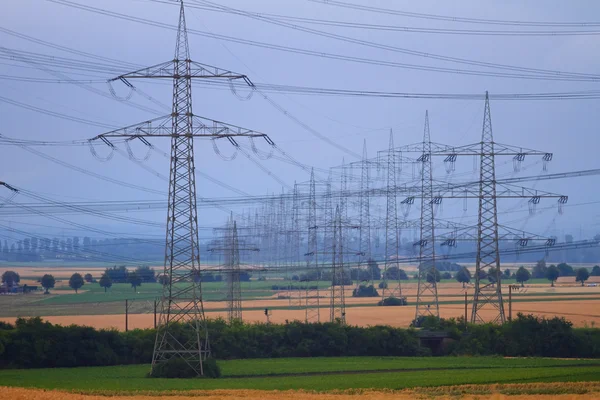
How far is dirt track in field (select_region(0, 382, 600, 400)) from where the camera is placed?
31.2m

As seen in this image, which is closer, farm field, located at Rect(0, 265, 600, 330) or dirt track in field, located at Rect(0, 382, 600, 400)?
dirt track in field, located at Rect(0, 382, 600, 400)

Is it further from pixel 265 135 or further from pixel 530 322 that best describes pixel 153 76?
pixel 530 322

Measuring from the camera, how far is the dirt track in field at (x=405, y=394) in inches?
1229

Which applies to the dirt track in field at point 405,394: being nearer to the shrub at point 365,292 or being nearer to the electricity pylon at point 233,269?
the electricity pylon at point 233,269

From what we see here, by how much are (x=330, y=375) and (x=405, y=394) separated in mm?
Answer: 9736

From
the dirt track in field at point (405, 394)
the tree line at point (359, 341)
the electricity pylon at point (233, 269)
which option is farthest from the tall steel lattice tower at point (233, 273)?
the dirt track in field at point (405, 394)

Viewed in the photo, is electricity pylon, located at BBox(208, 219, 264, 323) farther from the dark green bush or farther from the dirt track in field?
the dirt track in field

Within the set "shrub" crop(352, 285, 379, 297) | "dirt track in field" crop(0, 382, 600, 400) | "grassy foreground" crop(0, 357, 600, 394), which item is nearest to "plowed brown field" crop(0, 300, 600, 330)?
"grassy foreground" crop(0, 357, 600, 394)

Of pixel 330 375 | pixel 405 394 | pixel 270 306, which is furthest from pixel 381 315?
pixel 405 394

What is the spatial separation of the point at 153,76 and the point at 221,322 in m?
20.8

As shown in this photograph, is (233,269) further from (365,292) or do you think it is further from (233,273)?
(365,292)

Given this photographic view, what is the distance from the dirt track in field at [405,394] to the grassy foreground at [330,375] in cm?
187

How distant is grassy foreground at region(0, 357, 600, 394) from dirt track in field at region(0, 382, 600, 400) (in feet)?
6.14

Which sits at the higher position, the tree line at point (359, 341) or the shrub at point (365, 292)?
the shrub at point (365, 292)
